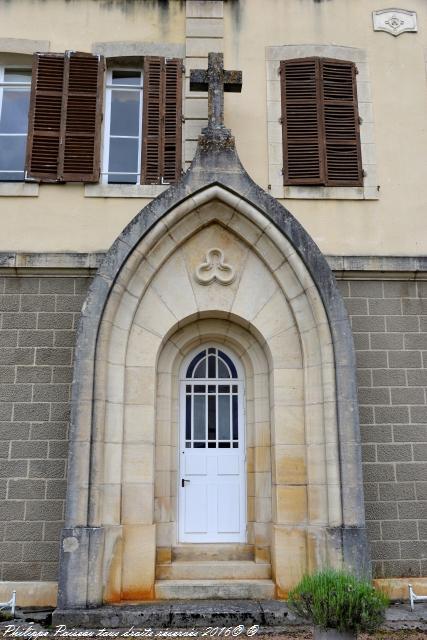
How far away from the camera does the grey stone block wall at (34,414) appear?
6949mm

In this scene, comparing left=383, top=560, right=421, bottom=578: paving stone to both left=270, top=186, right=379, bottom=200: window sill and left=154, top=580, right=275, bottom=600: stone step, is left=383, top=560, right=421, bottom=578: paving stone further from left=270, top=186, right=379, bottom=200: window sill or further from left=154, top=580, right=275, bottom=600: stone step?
left=270, top=186, right=379, bottom=200: window sill

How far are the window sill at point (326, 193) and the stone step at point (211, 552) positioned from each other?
4459 millimetres

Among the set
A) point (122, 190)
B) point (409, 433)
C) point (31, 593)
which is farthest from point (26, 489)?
point (409, 433)

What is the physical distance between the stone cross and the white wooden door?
308 centimetres

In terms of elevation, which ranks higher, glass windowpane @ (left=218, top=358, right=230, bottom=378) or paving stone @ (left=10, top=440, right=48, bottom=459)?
glass windowpane @ (left=218, top=358, right=230, bottom=378)

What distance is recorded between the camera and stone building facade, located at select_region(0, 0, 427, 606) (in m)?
6.88

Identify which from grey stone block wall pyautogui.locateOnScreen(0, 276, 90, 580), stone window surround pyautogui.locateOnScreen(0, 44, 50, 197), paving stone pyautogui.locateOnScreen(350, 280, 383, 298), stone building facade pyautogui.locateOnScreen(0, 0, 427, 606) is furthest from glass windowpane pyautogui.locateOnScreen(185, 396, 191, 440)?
stone window surround pyautogui.locateOnScreen(0, 44, 50, 197)

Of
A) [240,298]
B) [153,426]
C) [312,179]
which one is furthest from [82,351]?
[312,179]

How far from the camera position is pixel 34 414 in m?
7.26

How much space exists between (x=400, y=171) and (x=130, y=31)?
4.22 m

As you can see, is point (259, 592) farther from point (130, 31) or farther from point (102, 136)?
point (130, 31)

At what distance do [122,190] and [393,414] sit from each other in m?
4.46

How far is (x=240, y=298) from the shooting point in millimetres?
7441

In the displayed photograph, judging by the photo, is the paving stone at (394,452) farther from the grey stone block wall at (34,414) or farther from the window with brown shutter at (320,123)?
the grey stone block wall at (34,414)
